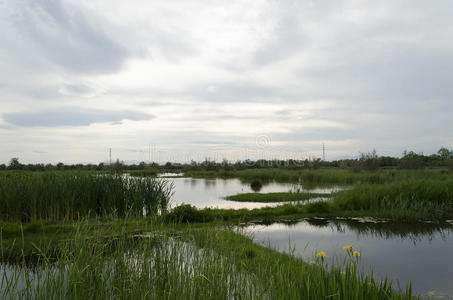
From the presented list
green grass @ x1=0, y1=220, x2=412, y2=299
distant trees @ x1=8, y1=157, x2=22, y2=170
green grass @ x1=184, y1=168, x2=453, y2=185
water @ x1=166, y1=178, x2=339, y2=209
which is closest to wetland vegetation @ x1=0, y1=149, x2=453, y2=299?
green grass @ x1=0, y1=220, x2=412, y2=299

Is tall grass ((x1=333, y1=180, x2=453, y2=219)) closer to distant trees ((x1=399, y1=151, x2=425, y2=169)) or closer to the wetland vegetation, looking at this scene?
the wetland vegetation

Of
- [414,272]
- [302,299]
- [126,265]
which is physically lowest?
[414,272]

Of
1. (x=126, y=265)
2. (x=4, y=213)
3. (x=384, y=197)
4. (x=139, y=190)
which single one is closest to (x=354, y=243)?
(x=384, y=197)

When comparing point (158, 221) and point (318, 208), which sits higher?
point (158, 221)

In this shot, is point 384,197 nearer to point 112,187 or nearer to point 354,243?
point 354,243

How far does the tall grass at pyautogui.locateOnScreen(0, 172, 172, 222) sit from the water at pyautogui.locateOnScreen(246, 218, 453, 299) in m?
4.60

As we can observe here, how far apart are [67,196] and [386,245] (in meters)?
9.78

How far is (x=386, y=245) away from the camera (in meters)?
7.29

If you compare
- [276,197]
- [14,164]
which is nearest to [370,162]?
[276,197]

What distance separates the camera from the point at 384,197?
1095cm

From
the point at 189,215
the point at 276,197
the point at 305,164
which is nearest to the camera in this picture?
the point at 189,215

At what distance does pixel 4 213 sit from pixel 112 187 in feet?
11.1

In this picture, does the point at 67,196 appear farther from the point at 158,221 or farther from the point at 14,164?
the point at 14,164

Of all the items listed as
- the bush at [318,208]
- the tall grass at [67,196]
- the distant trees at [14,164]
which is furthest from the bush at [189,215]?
the distant trees at [14,164]
